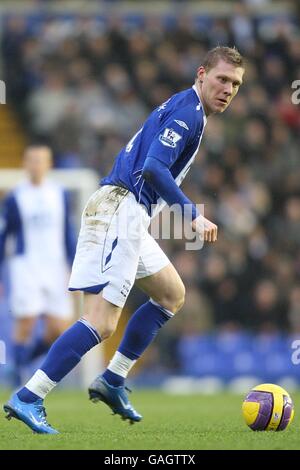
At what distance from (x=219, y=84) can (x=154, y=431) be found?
Result: 2014 millimetres

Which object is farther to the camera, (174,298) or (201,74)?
(174,298)

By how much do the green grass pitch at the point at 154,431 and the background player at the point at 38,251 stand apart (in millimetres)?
1714

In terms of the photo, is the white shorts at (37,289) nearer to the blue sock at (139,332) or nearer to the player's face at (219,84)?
the blue sock at (139,332)

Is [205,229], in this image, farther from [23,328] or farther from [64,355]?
[23,328]

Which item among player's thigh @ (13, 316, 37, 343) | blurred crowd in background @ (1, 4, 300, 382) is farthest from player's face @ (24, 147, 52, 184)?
blurred crowd in background @ (1, 4, 300, 382)

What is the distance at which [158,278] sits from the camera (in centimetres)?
642

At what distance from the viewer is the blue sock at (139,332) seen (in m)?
6.61

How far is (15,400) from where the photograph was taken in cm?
595

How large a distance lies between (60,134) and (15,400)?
10.1 metres

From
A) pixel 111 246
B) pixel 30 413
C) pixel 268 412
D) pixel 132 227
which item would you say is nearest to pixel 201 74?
pixel 132 227

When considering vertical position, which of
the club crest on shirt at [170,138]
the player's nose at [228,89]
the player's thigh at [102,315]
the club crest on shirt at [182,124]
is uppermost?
the player's nose at [228,89]

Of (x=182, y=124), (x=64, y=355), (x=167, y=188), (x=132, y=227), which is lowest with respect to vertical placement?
(x=64, y=355)

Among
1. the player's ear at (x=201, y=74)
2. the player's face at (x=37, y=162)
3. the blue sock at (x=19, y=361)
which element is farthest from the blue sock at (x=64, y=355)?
the player's face at (x=37, y=162)
